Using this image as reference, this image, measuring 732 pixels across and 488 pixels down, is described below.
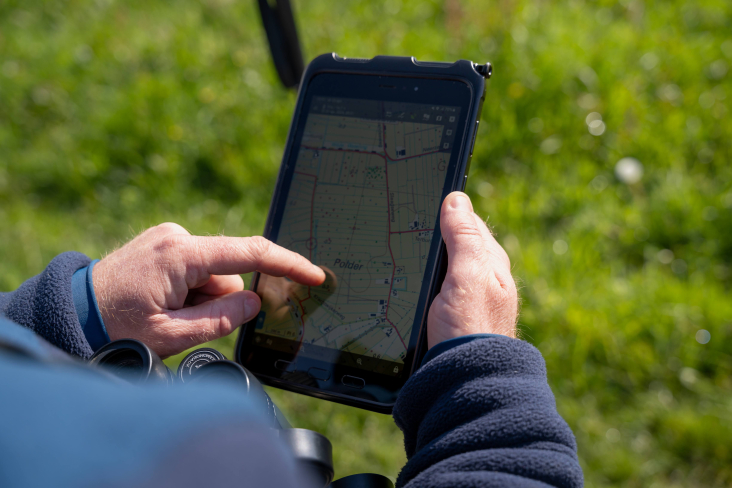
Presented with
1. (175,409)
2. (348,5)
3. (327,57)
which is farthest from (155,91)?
(175,409)

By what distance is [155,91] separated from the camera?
10.4ft

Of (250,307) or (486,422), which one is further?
(250,307)

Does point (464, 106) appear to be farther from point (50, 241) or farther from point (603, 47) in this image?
point (50, 241)

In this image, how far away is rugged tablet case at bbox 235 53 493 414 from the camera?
52.6 inches

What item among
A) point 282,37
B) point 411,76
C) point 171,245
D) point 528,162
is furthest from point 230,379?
point 528,162

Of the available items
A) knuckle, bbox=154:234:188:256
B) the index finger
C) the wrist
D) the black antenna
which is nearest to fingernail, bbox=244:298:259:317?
the index finger

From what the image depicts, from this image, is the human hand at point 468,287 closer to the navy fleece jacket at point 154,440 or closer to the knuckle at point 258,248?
the navy fleece jacket at point 154,440

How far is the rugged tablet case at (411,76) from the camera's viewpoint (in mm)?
1335

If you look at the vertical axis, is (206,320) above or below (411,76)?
below

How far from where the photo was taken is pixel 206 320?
1381mm

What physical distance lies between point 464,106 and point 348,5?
8.12 ft

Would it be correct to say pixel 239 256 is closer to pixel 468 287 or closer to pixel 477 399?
pixel 468 287

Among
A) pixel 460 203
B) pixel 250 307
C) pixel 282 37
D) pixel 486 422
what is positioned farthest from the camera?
pixel 282 37

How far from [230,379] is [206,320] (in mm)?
482
